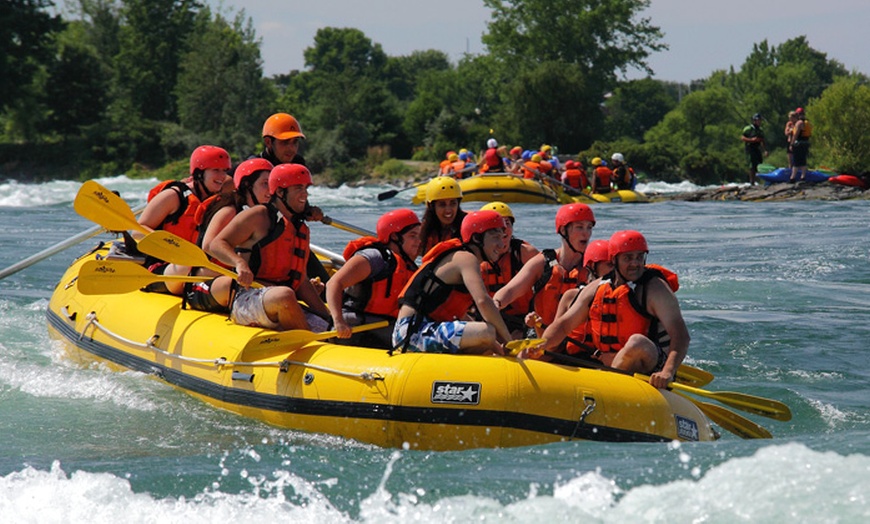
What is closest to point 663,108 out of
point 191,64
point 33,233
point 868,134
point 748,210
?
point 191,64

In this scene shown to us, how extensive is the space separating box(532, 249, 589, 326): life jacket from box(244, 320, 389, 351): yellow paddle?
0.98 m

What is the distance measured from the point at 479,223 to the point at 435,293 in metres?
0.40

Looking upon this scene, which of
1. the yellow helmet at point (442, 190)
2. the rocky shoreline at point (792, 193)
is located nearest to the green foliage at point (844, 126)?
the rocky shoreline at point (792, 193)

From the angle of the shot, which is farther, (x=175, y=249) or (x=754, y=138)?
(x=754, y=138)

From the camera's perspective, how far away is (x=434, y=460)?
498cm

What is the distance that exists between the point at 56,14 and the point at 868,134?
2750 cm

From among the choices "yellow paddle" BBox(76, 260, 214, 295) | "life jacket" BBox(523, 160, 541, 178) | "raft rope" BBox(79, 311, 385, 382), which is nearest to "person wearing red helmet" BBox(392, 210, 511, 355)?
"raft rope" BBox(79, 311, 385, 382)

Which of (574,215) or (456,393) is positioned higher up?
(574,215)

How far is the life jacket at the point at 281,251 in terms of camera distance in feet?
20.7

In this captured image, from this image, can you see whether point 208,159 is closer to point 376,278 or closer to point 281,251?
point 281,251

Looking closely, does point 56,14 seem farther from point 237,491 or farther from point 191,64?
point 237,491

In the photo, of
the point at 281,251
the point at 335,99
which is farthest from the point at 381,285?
the point at 335,99

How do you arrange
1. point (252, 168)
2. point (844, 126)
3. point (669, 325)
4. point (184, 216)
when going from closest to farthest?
point (669, 325) < point (252, 168) < point (184, 216) < point (844, 126)

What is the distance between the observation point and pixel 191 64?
4325 cm
